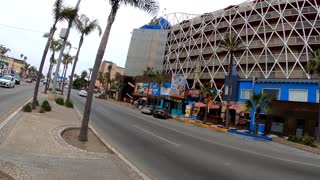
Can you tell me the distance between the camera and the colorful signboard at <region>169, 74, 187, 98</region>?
6250 cm

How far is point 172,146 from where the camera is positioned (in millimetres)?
16547

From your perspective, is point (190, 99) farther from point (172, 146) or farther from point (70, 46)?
point (172, 146)

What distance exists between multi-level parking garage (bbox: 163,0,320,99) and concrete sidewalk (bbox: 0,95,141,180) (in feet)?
134

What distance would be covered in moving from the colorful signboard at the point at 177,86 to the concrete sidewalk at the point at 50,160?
49.9 meters

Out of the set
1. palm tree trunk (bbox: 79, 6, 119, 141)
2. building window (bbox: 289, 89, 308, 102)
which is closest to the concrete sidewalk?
palm tree trunk (bbox: 79, 6, 119, 141)

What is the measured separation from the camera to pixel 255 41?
5700 centimetres

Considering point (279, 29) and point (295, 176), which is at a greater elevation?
point (279, 29)

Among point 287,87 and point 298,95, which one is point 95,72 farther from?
point 287,87

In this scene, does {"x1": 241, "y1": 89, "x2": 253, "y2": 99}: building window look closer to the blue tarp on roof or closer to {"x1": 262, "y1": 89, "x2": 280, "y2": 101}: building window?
{"x1": 262, "y1": 89, "x2": 280, "y2": 101}: building window

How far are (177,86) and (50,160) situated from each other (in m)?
54.3

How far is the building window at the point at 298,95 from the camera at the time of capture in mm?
41969

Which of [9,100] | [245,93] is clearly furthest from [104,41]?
[245,93]

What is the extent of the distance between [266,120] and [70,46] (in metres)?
30.2

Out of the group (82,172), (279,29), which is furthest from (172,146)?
(279,29)
